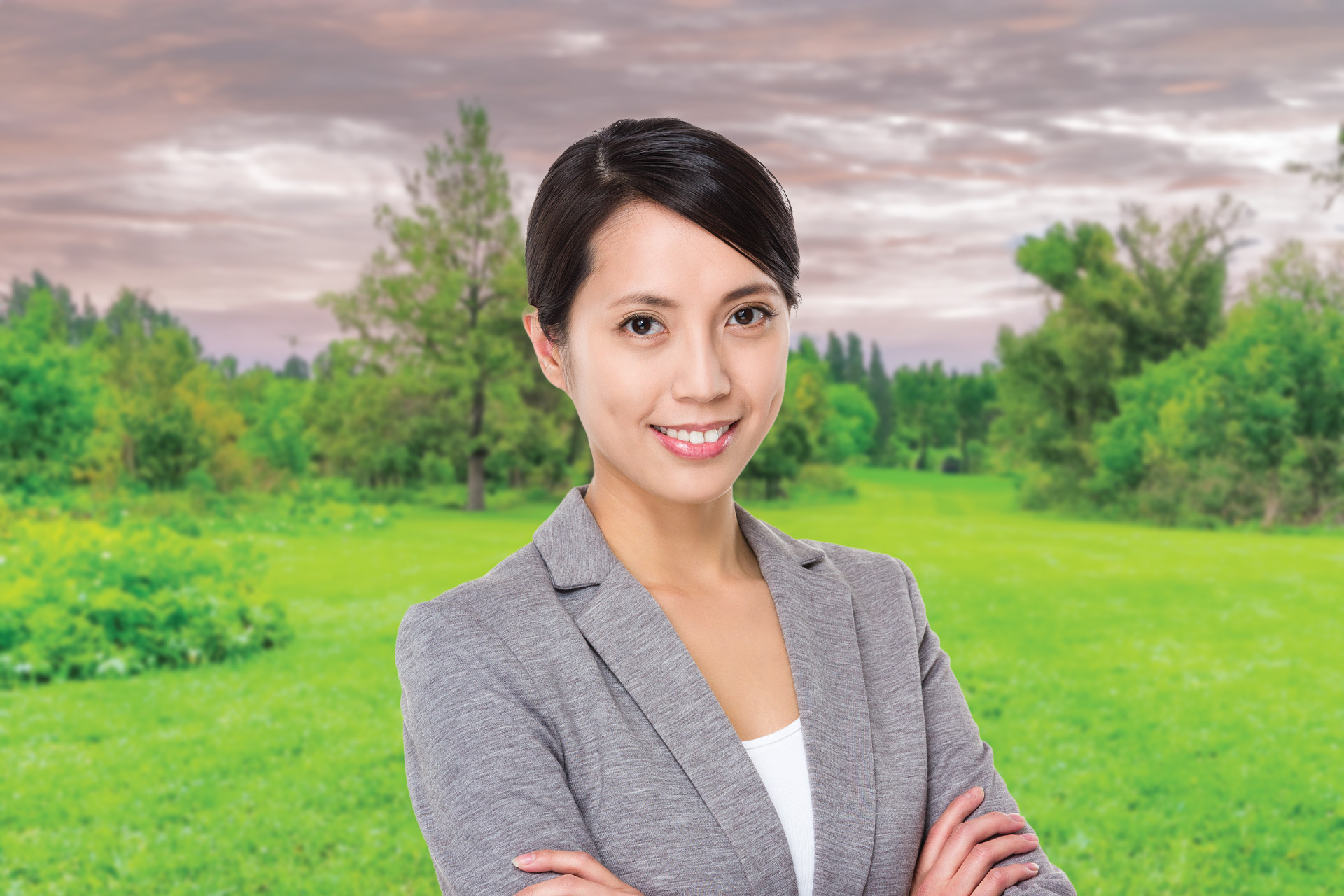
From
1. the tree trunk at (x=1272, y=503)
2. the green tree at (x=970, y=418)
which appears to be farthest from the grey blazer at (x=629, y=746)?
the green tree at (x=970, y=418)

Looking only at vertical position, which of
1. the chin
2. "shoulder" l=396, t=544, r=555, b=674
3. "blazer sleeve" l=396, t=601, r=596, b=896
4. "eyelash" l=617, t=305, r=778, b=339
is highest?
"eyelash" l=617, t=305, r=778, b=339

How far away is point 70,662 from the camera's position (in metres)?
7.89

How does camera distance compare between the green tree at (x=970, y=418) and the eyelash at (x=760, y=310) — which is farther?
the green tree at (x=970, y=418)

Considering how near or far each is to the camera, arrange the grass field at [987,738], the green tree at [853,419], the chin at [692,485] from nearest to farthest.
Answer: the chin at [692,485], the grass field at [987,738], the green tree at [853,419]

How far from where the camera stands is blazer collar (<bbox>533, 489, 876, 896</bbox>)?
1574 millimetres

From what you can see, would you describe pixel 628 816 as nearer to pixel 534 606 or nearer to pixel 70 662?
pixel 534 606

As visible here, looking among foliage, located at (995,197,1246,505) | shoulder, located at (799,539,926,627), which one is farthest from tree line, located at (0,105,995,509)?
shoulder, located at (799,539,926,627)

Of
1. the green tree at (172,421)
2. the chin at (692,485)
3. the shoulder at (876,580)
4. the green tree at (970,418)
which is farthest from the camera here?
the green tree at (970,418)

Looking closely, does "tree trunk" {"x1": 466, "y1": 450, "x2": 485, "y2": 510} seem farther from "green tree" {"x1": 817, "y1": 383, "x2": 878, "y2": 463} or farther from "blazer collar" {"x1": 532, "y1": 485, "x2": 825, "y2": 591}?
"blazer collar" {"x1": 532, "y1": 485, "x2": 825, "y2": 591}

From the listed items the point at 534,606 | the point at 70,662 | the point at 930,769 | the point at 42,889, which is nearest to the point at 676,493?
the point at 534,606

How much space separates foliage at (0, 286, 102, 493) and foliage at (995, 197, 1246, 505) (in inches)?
906

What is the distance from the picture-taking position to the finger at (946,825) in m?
1.76

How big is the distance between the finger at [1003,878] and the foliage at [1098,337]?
92.5 feet

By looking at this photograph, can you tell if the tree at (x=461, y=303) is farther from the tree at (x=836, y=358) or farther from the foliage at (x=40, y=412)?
the tree at (x=836, y=358)
